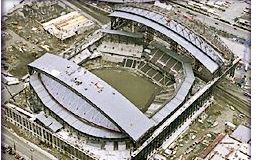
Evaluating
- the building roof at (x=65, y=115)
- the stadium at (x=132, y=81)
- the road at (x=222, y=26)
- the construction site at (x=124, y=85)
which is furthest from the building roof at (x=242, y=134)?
the road at (x=222, y=26)

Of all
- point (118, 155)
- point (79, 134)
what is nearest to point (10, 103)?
point (79, 134)

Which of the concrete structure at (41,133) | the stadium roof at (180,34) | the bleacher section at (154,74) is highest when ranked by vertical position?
the stadium roof at (180,34)

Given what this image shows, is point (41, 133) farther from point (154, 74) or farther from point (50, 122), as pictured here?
point (154, 74)

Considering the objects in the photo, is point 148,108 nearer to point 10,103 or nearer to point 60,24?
point 10,103

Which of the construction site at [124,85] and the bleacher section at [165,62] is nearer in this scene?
the construction site at [124,85]

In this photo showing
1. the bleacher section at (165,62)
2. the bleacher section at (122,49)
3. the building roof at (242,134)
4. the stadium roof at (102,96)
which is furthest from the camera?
the bleacher section at (122,49)

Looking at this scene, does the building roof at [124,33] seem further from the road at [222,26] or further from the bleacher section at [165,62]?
the road at [222,26]

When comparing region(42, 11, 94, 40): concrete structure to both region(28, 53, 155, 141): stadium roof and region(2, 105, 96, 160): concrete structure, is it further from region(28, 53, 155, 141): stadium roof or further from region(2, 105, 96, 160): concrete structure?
region(2, 105, 96, 160): concrete structure
